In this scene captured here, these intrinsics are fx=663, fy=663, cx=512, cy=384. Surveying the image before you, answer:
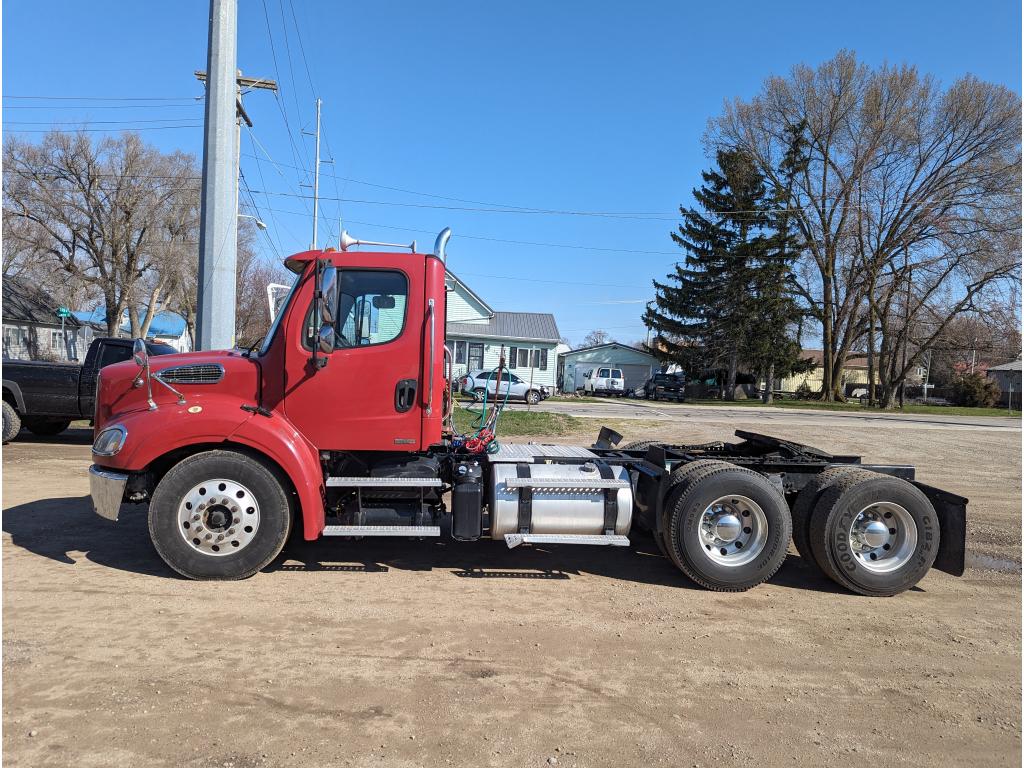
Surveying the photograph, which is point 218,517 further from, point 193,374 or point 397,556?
point 397,556

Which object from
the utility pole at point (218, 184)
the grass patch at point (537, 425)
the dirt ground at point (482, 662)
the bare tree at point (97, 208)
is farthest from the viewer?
the bare tree at point (97, 208)

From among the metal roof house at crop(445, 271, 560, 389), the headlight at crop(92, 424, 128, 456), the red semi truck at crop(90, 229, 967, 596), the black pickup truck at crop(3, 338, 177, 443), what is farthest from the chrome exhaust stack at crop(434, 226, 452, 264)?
the metal roof house at crop(445, 271, 560, 389)

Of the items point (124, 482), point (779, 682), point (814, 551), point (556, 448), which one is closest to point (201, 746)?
point (124, 482)

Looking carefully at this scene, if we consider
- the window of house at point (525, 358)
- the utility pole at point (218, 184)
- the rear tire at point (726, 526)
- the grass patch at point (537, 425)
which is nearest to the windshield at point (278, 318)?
the rear tire at point (726, 526)

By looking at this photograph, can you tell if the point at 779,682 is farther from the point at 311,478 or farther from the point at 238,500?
the point at 238,500

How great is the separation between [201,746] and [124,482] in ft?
Result: 8.98

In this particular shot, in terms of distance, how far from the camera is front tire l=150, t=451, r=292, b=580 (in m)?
5.10

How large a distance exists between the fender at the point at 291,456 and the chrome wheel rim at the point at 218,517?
13.3 inches

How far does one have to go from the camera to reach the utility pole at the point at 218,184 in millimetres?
12156

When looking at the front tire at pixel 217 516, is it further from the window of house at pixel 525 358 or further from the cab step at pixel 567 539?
the window of house at pixel 525 358

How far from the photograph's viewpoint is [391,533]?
5.25 metres

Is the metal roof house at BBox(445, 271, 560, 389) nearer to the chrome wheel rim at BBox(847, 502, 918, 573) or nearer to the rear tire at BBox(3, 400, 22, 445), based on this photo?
the rear tire at BBox(3, 400, 22, 445)

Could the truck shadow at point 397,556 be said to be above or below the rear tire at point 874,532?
below

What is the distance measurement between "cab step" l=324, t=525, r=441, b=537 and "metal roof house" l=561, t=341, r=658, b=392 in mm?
Answer: 47482
